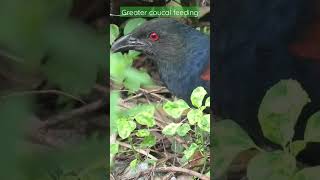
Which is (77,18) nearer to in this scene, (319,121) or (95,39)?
(95,39)

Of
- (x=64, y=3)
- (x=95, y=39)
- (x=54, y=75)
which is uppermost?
(x=64, y=3)

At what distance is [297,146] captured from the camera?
2.28 m

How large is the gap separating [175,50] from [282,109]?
54 cm

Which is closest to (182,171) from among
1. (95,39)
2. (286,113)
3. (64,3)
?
(286,113)

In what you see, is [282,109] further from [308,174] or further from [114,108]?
[114,108]

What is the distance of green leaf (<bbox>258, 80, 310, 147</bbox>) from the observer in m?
2.25

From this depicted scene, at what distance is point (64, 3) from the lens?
2.28 meters

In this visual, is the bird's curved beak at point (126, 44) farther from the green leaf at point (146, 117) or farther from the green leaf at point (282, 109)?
the green leaf at point (282, 109)

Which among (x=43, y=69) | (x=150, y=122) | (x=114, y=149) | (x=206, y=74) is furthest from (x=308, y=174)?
(x=43, y=69)

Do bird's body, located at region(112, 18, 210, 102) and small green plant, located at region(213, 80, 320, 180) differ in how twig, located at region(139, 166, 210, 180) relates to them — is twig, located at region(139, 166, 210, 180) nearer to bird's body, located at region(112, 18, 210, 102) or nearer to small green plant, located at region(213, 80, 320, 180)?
small green plant, located at region(213, 80, 320, 180)

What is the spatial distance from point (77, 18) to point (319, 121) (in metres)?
1.16

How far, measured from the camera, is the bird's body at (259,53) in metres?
2.22

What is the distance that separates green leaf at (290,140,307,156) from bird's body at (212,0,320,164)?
0.04m

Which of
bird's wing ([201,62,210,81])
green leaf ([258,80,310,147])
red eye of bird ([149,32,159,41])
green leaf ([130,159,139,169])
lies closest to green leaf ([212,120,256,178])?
green leaf ([258,80,310,147])
